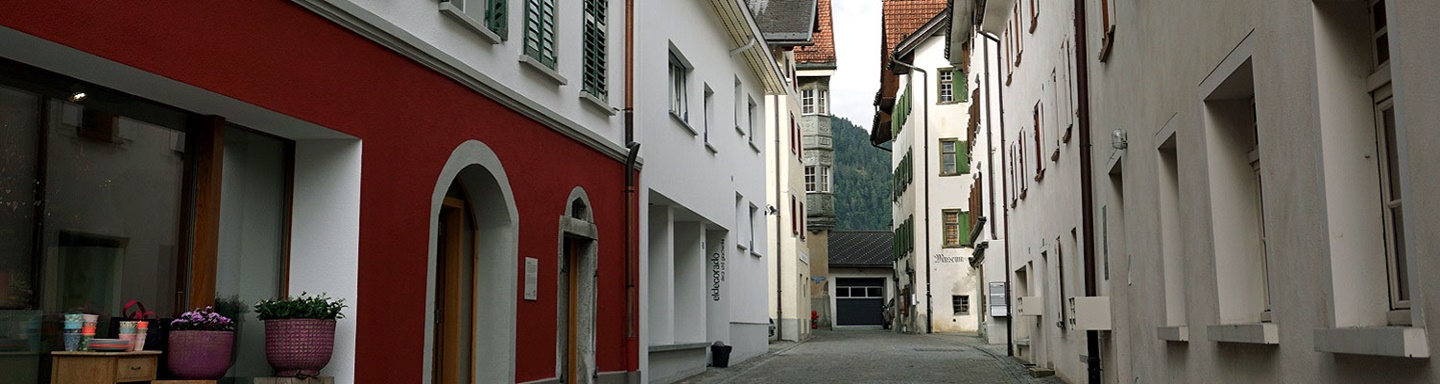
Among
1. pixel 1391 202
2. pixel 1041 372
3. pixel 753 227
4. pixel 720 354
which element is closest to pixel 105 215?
pixel 1391 202

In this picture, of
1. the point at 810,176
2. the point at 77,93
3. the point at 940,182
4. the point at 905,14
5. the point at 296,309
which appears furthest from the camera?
the point at 905,14

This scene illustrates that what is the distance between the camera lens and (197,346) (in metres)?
6.70

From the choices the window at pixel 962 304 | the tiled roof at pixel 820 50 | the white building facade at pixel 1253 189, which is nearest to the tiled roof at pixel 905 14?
the tiled roof at pixel 820 50

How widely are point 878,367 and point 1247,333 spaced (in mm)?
14735

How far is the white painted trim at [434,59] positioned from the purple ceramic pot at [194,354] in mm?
→ 2020

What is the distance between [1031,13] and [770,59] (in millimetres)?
6763

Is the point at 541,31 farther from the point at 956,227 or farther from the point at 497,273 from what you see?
the point at 956,227

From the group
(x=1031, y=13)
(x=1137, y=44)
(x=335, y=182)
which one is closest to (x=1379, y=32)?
(x=1137, y=44)

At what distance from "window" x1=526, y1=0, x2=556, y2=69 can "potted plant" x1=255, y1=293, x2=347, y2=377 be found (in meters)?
4.63

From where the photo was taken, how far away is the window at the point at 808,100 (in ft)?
147

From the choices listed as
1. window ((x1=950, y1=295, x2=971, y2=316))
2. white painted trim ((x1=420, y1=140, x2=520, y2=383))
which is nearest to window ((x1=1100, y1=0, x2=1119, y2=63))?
white painted trim ((x1=420, y1=140, x2=520, y2=383))

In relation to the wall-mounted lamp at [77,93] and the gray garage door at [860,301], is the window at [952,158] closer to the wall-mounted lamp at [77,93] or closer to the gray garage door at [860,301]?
the gray garage door at [860,301]

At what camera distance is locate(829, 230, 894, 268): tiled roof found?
61469 millimetres

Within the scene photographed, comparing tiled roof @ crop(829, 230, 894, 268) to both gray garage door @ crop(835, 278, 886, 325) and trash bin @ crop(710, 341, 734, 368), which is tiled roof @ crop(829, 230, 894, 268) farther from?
trash bin @ crop(710, 341, 734, 368)
